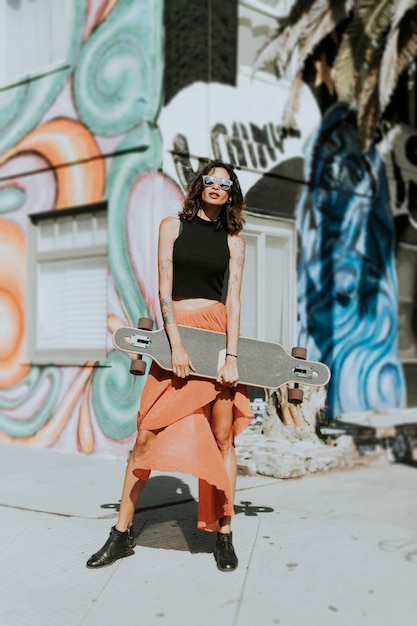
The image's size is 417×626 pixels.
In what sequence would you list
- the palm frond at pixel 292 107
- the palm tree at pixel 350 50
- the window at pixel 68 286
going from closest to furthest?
the palm tree at pixel 350 50
the window at pixel 68 286
the palm frond at pixel 292 107

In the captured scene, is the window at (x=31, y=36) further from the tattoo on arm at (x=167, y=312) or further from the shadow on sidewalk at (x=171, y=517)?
the tattoo on arm at (x=167, y=312)

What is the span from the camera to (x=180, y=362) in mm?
3920

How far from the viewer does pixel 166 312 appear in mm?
3994

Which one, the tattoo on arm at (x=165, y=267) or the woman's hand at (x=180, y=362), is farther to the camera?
the tattoo on arm at (x=165, y=267)

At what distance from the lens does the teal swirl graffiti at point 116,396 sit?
7.81 m

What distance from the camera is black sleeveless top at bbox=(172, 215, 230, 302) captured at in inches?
160

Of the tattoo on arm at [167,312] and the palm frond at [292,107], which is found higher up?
the palm frond at [292,107]

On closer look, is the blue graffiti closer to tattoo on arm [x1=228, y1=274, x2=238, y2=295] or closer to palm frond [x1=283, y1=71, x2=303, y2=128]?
palm frond [x1=283, y1=71, x2=303, y2=128]

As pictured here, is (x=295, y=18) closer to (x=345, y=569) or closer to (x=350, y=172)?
(x=350, y=172)

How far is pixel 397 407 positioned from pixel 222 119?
5267 mm

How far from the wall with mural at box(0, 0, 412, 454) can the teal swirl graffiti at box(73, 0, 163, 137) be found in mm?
15

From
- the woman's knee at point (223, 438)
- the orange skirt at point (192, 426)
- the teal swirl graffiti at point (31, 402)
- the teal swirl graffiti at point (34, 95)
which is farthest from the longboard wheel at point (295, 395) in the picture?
the teal swirl graffiti at point (34, 95)

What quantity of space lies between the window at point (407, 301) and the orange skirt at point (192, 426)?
7.67 m

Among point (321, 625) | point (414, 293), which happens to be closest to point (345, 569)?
point (321, 625)
